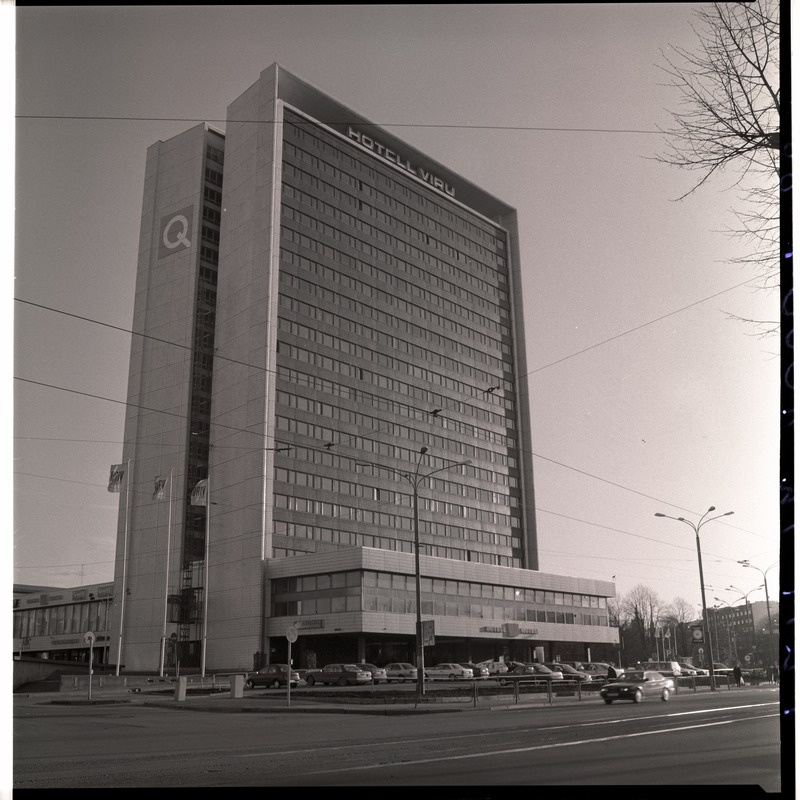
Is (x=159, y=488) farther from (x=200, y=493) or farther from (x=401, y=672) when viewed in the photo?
(x=401, y=672)

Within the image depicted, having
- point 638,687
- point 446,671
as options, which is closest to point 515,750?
point 638,687

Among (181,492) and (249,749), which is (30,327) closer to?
(249,749)

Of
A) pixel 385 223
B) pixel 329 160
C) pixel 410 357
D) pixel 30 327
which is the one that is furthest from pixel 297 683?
pixel 329 160

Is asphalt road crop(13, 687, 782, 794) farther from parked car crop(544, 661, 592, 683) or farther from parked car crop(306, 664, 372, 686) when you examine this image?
parked car crop(306, 664, 372, 686)

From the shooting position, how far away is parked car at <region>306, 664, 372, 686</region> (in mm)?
23234

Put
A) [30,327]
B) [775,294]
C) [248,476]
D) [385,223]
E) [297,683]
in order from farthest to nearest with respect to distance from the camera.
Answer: [385,223] → [248,476] → [297,683] → [30,327] → [775,294]

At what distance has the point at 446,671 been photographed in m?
23.2

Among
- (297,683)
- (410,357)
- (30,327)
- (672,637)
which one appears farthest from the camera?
(410,357)

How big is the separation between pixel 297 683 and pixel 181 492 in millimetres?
16349

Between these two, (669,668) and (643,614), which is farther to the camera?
(643,614)

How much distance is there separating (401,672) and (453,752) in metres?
21.7

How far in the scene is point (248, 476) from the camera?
34500mm

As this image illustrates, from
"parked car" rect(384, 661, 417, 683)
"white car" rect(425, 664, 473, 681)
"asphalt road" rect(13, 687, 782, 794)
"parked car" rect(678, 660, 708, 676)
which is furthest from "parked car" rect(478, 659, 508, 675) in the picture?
"parked car" rect(678, 660, 708, 676)
